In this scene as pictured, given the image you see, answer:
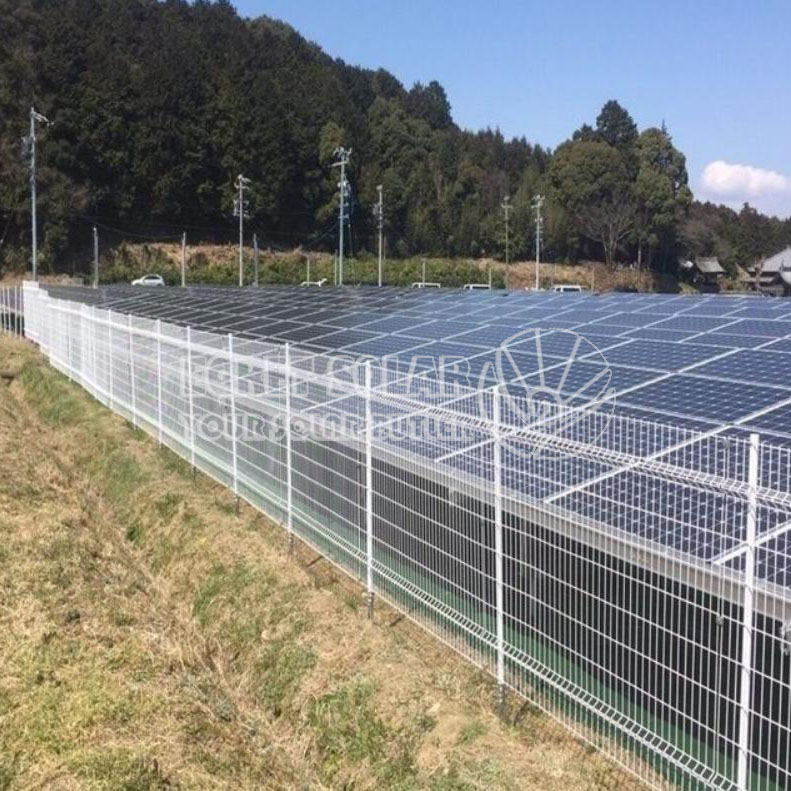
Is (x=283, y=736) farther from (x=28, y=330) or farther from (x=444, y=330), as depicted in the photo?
(x=28, y=330)

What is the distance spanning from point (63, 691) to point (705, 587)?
163 inches

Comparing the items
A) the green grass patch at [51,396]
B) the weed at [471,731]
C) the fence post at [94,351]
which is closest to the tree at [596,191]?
the green grass patch at [51,396]

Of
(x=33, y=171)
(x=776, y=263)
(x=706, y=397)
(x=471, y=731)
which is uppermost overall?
(x=33, y=171)

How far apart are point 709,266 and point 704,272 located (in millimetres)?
2408

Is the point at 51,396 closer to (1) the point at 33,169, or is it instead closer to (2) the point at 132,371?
(2) the point at 132,371

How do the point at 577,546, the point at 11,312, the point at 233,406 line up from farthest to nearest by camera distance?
the point at 11,312, the point at 233,406, the point at 577,546

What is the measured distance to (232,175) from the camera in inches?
3019

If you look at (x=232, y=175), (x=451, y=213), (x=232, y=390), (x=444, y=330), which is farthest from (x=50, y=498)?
(x=451, y=213)

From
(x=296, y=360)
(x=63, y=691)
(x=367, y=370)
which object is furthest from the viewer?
(x=296, y=360)

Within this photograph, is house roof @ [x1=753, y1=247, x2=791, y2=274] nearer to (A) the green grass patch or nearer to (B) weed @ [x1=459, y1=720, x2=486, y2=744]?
(A) the green grass patch

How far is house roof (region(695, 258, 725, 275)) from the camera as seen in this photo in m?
93.4

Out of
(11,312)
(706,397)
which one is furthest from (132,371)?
(11,312)

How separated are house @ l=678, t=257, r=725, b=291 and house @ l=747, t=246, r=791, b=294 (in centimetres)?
367

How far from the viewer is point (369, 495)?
705cm
